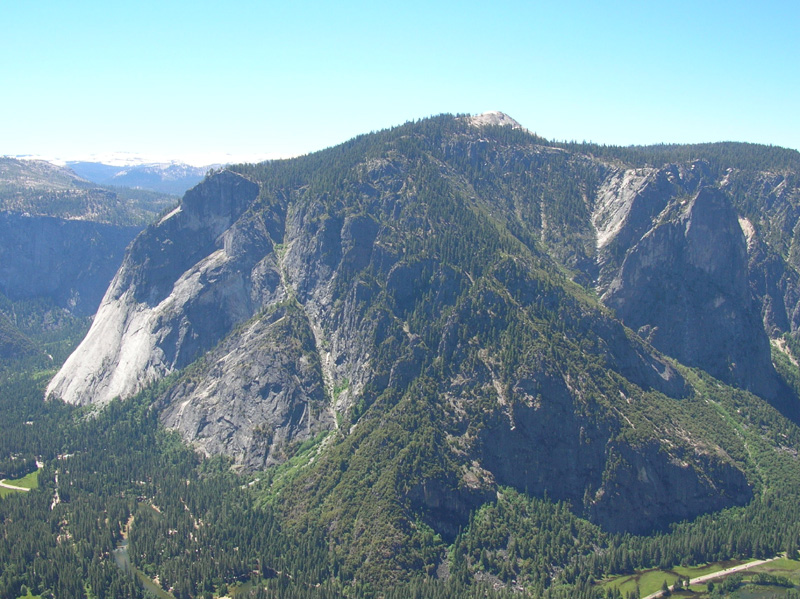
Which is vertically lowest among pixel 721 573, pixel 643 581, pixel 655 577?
pixel 643 581

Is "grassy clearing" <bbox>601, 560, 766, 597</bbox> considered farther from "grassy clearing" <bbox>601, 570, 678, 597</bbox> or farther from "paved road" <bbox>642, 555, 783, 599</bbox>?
"paved road" <bbox>642, 555, 783, 599</bbox>

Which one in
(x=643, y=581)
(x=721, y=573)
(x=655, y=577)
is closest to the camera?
(x=643, y=581)

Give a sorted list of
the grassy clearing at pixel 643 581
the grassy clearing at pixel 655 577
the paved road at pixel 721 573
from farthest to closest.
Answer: the grassy clearing at pixel 655 577 → the grassy clearing at pixel 643 581 → the paved road at pixel 721 573

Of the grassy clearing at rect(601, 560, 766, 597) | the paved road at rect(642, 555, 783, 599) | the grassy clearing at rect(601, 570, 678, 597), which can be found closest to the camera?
the paved road at rect(642, 555, 783, 599)

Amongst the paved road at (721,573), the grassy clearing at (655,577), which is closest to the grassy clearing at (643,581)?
the grassy clearing at (655,577)

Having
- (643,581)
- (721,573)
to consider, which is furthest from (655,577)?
(721,573)

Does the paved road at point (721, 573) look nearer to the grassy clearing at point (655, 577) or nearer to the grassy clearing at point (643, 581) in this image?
the grassy clearing at point (655, 577)

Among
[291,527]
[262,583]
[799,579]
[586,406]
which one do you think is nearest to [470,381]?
[586,406]

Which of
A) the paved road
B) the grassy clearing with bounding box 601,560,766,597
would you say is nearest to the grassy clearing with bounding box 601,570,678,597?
the grassy clearing with bounding box 601,560,766,597

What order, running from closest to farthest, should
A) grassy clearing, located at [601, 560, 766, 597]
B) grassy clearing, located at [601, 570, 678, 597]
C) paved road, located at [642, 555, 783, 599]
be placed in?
paved road, located at [642, 555, 783, 599] → grassy clearing, located at [601, 570, 678, 597] → grassy clearing, located at [601, 560, 766, 597]

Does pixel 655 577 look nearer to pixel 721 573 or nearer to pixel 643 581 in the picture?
pixel 643 581

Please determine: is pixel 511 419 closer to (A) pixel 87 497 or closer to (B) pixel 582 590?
(B) pixel 582 590
